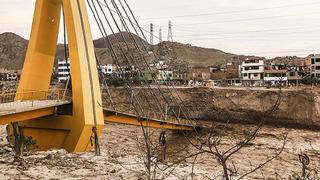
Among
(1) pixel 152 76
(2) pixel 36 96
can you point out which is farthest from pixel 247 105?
(2) pixel 36 96

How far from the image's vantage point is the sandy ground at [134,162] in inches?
547

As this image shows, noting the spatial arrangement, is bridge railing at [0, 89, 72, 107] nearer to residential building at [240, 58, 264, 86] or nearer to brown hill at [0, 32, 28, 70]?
residential building at [240, 58, 264, 86]

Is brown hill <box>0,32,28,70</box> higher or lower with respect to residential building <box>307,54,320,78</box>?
higher

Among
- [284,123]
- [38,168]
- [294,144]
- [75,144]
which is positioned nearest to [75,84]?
[75,144]

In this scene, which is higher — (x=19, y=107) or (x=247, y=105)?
(x=19, y=107)

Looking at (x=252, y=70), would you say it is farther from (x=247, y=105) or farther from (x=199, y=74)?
(x=247, y=105)

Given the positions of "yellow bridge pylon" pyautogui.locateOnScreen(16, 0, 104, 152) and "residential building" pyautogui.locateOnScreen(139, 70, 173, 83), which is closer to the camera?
"yellow bridge pylon" pyautogui.locateOnScreen(16, 0, 104, 152)

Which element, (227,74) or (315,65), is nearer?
(315,65)

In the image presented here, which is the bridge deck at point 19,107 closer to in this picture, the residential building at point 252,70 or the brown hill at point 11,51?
the residential building at point 252,70

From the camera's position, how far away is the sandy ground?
13.9 metres

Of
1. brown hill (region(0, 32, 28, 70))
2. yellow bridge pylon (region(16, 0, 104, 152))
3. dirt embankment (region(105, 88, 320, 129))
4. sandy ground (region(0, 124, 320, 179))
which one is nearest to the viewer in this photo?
sandy ground (region(0, 124, 320, 179))

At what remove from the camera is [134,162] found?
17078mm

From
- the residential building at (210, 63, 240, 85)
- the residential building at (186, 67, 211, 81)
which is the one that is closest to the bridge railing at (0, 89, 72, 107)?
the residential building at (210, 63, 240, 85)

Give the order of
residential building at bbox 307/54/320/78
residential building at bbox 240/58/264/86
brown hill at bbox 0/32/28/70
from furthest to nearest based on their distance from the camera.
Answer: brown hill at bbox 0/32/28/70 < residential building at bbox 240/58/264/86 < residential building at bbox 307/54/320/78
